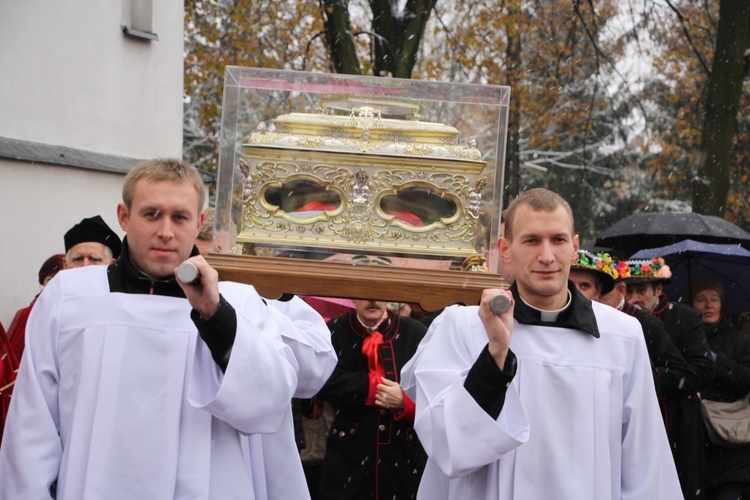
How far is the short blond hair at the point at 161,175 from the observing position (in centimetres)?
385

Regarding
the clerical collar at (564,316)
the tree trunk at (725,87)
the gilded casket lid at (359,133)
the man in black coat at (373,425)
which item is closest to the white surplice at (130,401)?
the clerical collar at (564,316)

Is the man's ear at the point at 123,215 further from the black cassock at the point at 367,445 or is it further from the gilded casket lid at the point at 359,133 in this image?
the black cassock at the point at 367,445

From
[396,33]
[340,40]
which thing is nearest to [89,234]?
[340,40]

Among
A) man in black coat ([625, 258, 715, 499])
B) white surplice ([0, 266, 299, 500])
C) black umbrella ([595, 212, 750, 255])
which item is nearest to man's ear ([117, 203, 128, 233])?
white surplice ([0, 266, 299, 500])

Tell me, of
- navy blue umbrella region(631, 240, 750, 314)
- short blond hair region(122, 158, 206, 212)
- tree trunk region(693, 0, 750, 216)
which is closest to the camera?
short blond hair region(122, 158, 206, 212)

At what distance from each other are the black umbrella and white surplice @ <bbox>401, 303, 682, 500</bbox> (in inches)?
200

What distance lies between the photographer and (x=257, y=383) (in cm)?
366

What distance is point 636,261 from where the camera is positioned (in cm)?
698

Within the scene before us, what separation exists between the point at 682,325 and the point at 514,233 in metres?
3.17

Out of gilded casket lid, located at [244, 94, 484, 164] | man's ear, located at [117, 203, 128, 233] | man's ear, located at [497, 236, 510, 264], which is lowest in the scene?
man's ear, located at [497, 236, 510, 264]

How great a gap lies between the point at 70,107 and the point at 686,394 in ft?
20.5

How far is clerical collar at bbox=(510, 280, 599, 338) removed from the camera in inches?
156

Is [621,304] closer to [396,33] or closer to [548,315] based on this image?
[548,315]

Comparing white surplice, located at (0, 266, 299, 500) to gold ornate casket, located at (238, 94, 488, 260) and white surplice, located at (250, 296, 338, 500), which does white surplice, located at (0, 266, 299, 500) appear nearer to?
white surplice, located at (250, 296, 338, 500)
